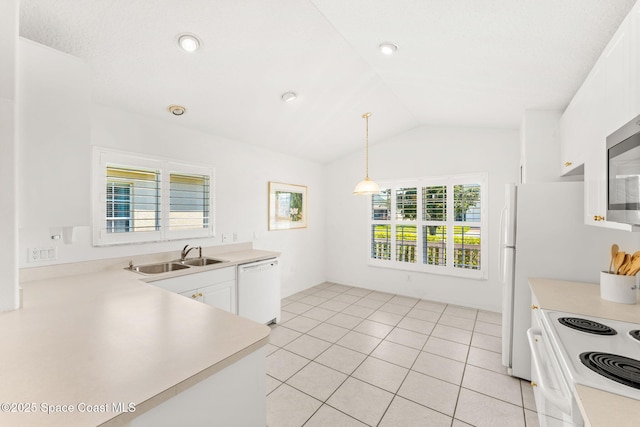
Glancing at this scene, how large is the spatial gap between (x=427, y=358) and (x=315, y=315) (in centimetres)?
156

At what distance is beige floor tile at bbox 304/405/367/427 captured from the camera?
1.84m

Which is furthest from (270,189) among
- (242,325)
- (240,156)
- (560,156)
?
(560,156)

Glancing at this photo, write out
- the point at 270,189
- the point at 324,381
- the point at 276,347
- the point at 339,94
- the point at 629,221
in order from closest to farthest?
the point at 629,221
the point at 324,381
the point at 276,347
the point at 339,94
the point at 270,189

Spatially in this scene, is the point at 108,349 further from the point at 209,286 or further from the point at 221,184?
the point at 221,184

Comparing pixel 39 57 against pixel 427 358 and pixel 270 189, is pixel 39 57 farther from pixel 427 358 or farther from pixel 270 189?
pixel 427 358

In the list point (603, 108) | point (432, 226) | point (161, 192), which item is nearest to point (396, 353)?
point (432, 226)

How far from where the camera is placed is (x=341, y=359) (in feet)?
8.68

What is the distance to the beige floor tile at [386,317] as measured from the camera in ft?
11.6

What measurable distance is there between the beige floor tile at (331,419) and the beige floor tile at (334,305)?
80.2 inches

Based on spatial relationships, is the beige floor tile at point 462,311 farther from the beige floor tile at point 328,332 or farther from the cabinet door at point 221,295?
the cabinet door at point 221,295

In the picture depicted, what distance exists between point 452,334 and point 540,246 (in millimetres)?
1471

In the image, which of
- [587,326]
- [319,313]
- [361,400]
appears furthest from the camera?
[319,313]

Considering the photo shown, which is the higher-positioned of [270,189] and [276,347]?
[270,189]

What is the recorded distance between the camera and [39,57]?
146cm
